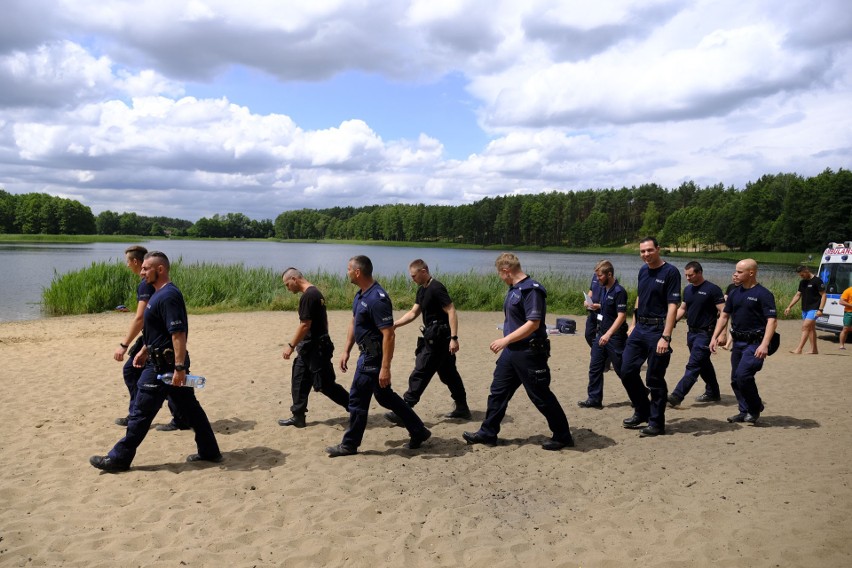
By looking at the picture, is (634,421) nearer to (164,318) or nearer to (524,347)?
(524,347)

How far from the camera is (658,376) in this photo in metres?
6.51

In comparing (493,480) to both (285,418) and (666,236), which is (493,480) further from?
(666,236)

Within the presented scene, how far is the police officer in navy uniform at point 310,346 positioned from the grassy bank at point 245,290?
13920 mm

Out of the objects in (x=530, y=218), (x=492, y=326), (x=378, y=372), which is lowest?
(x=492, y=326)

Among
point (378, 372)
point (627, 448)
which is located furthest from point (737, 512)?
point (378, 372)

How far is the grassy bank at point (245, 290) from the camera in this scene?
19.9 metres

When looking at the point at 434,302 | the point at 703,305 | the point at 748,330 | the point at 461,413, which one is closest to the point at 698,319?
the point at 703,305

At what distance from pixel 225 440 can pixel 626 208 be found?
4430 inches

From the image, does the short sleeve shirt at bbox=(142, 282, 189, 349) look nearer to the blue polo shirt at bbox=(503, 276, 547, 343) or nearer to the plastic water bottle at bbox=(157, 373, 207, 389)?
the plastic water bottle at bbox=(157, 373, 207, 389)

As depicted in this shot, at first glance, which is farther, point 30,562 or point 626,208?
point 626,208

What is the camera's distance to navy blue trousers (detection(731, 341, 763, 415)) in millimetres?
6797

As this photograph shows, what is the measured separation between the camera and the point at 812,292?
44.0 ft

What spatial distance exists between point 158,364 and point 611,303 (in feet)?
17.4

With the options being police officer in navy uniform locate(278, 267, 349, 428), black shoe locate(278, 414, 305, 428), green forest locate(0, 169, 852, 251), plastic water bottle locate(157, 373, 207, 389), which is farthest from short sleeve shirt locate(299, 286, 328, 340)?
green forest locate(0, 169, 852, 251)
